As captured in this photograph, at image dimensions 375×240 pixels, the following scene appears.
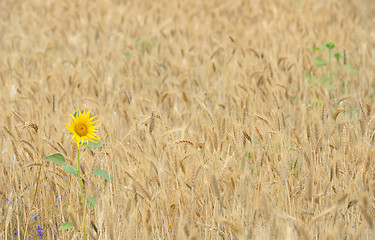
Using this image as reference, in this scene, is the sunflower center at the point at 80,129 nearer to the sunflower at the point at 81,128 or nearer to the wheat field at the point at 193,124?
the sunflower at the point at 81,128

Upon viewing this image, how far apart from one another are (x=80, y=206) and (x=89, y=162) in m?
0.26

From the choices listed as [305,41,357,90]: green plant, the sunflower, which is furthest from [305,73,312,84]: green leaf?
the sunflower

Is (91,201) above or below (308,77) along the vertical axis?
below

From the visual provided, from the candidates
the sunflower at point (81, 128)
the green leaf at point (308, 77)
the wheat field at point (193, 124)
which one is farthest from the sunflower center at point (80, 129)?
the green leaf at point (308, 77)

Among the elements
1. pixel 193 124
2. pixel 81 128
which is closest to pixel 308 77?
pixel 193 124

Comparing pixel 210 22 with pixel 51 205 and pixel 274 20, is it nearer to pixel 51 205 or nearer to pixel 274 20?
pixel 274 20

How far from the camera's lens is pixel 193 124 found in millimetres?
3014

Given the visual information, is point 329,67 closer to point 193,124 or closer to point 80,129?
point 193,124

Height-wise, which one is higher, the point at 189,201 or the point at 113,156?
the point at 113,156

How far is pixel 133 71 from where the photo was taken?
443 cm

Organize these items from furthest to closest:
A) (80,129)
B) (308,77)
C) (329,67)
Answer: (329,67) → (308,77) → (80,129)

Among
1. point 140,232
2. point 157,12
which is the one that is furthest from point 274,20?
point 140,232

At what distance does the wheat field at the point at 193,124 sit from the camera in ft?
6.59

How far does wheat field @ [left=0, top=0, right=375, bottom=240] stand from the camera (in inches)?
79.0
